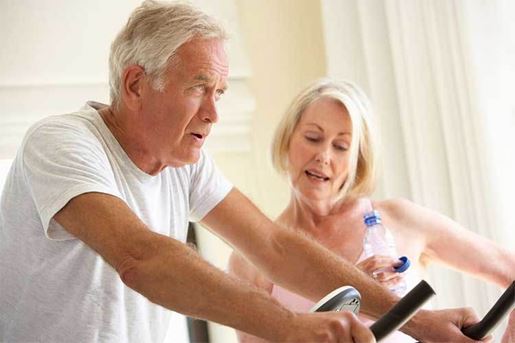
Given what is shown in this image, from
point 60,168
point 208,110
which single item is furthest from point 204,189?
point 60,168

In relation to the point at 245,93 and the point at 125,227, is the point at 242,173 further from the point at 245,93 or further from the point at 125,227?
the point at 125,227

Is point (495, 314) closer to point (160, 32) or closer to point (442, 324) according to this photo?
point (442, 324)

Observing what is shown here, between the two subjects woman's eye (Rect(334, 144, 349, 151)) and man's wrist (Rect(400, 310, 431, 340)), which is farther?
woman's eye (Rect(334, 144, 349, 151))

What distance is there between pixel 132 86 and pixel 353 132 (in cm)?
74

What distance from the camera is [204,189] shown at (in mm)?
2053

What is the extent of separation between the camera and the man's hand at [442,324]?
1652 millimetres

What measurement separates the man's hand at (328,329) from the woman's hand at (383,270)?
0.97 meters

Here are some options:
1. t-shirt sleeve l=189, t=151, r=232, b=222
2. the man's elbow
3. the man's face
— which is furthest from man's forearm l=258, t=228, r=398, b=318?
the man's elbow

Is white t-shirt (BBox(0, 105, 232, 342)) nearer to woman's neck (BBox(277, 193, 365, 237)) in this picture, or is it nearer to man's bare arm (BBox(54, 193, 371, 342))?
man's bare arm (BBox(54, 193, 371, 342))

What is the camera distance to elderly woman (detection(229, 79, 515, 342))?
2.45 m

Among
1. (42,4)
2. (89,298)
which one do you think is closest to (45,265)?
(89,298)

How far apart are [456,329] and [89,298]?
662mm

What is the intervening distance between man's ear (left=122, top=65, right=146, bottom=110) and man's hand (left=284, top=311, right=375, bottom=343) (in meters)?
0.82

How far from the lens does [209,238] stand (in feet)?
10.5
